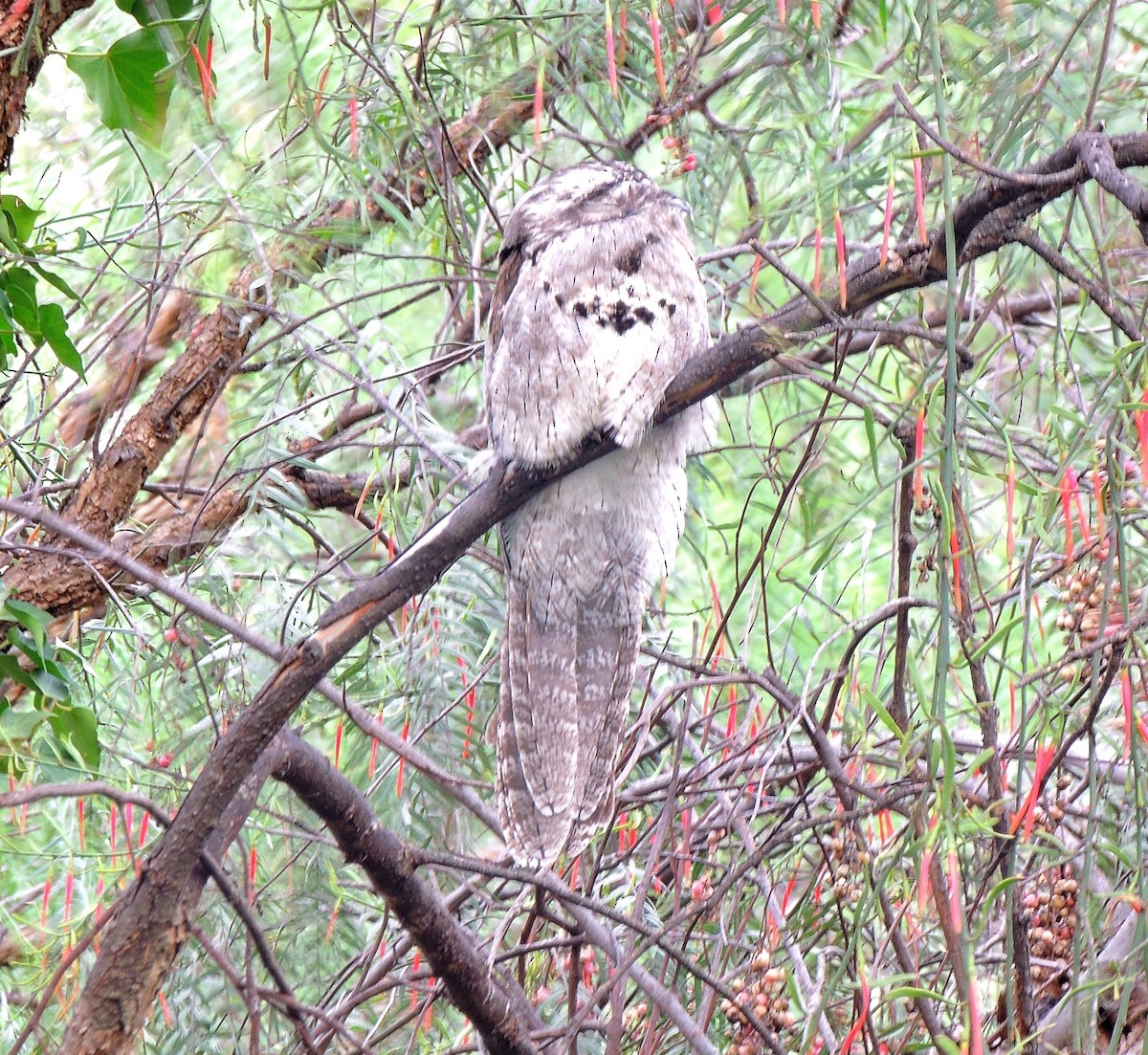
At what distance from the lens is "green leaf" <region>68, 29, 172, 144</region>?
170 centimetres

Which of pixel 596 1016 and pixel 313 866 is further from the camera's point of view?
pixel 313 866

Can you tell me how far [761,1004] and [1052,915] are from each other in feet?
1.14

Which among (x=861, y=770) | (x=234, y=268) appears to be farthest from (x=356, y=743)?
(x=234, y=268)

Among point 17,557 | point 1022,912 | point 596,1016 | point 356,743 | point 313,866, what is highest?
point 17,557

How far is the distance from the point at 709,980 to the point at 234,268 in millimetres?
1827

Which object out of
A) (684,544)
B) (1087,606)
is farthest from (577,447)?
(684,544)

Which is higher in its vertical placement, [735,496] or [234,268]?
Result: [234,268]

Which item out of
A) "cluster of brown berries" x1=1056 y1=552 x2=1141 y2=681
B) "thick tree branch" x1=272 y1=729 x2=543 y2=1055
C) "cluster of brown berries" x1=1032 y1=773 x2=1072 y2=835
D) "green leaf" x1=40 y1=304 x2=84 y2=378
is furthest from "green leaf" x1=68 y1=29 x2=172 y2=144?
"cluster of brown berries" x1=1032 y1=773 x2=1072 y2=835

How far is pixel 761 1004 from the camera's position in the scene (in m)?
1.48

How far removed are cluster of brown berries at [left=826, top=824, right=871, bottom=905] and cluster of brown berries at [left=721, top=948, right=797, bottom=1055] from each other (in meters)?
0.12

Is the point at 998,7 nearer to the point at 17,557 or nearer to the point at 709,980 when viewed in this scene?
the point at 709,980

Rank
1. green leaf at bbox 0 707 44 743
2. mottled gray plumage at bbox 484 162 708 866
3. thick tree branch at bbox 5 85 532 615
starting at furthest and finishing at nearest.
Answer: thick tree branch at bbox 5 85 532 615, mottled gray plumage at bbox 484 162 708 866, green leaf at bbox 0 707 44 743

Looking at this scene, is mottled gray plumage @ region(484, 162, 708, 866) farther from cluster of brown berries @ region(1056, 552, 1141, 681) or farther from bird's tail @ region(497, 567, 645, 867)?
cluster of brown berries @ region(1056, 552, 1141, 681)

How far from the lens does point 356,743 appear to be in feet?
7.42
